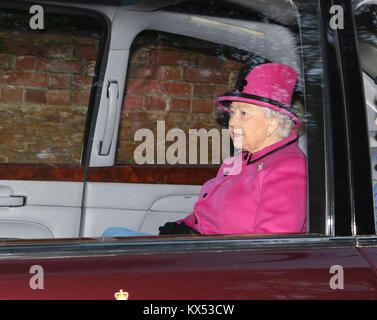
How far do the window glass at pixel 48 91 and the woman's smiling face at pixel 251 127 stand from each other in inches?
34.8

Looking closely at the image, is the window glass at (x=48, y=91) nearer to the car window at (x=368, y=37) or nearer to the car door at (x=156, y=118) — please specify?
the car door at (x=156, y=118)

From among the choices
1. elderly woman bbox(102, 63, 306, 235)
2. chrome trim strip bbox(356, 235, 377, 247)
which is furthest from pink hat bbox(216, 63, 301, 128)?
chrome trim strip bbox(356, 235, 377, 247)

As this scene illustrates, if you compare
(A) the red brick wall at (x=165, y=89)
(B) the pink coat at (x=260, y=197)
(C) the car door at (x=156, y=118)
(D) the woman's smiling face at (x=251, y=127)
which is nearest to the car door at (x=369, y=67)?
(B) the pink coat at (x=260, y=197)

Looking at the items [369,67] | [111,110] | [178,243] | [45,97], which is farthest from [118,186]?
[178,243]

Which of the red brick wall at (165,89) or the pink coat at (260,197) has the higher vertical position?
the red brick wall at (165,89)

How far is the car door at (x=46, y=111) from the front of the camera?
2.49 metres

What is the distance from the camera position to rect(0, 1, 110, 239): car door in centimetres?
249

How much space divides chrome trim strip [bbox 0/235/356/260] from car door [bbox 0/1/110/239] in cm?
100

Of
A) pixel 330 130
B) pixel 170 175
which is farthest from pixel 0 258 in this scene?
pixel 170 175

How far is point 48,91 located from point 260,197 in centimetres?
151

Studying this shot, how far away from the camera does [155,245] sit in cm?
140

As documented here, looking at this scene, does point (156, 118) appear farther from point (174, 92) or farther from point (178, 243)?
point (178, 243)

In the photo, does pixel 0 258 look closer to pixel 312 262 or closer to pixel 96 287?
pixel 96 287
